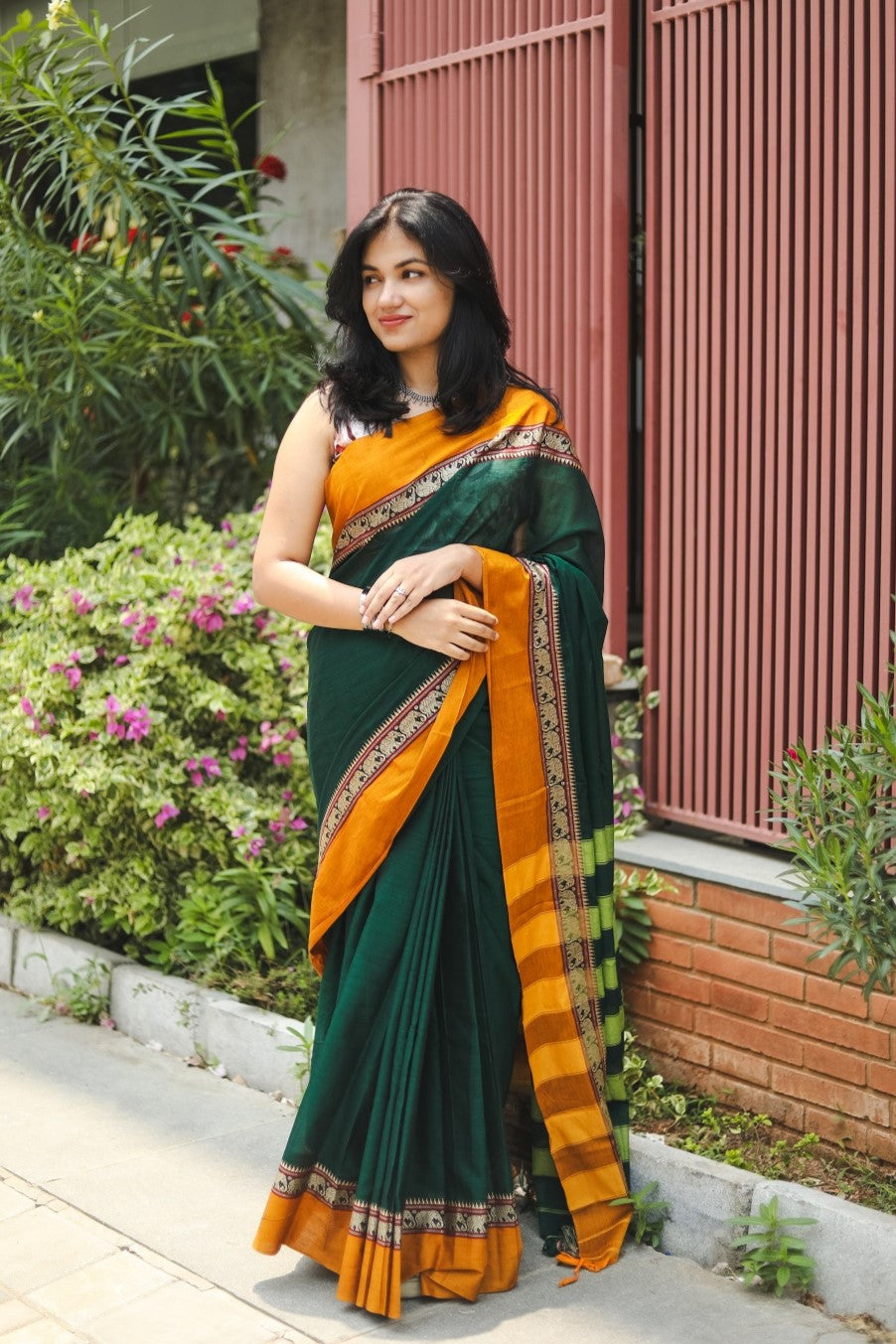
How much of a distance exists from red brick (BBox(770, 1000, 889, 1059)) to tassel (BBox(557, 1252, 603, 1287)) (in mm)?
676

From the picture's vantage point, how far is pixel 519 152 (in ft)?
14.2

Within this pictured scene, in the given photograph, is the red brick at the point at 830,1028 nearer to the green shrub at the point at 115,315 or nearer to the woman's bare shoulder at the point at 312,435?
the woman's bare shoulder at the point at 312,435

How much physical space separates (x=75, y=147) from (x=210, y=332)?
0.73 metres

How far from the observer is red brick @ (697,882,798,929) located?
3.42m

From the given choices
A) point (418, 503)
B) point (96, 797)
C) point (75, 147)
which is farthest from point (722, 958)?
point (75, 147)

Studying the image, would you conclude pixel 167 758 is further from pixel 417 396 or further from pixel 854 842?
pixel 854 842

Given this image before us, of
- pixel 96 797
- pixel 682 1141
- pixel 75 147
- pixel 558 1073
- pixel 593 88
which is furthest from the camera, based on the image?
pixel 75 147

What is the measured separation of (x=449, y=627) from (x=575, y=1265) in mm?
1271

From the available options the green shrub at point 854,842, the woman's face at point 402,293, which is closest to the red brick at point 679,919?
the green shrub at point 854,842

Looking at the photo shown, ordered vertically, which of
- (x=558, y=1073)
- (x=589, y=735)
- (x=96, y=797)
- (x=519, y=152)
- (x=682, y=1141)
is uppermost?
(x=519, y=152)

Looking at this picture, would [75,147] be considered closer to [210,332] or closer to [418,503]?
[210,332]

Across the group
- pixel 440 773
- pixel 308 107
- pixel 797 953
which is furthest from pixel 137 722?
pixel 308 107

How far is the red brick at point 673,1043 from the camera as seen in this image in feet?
11.8

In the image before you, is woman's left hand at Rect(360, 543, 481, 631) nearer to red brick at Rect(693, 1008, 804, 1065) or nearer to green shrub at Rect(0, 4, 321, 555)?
red brick at Rect(693, 1008, 804, 1065)
